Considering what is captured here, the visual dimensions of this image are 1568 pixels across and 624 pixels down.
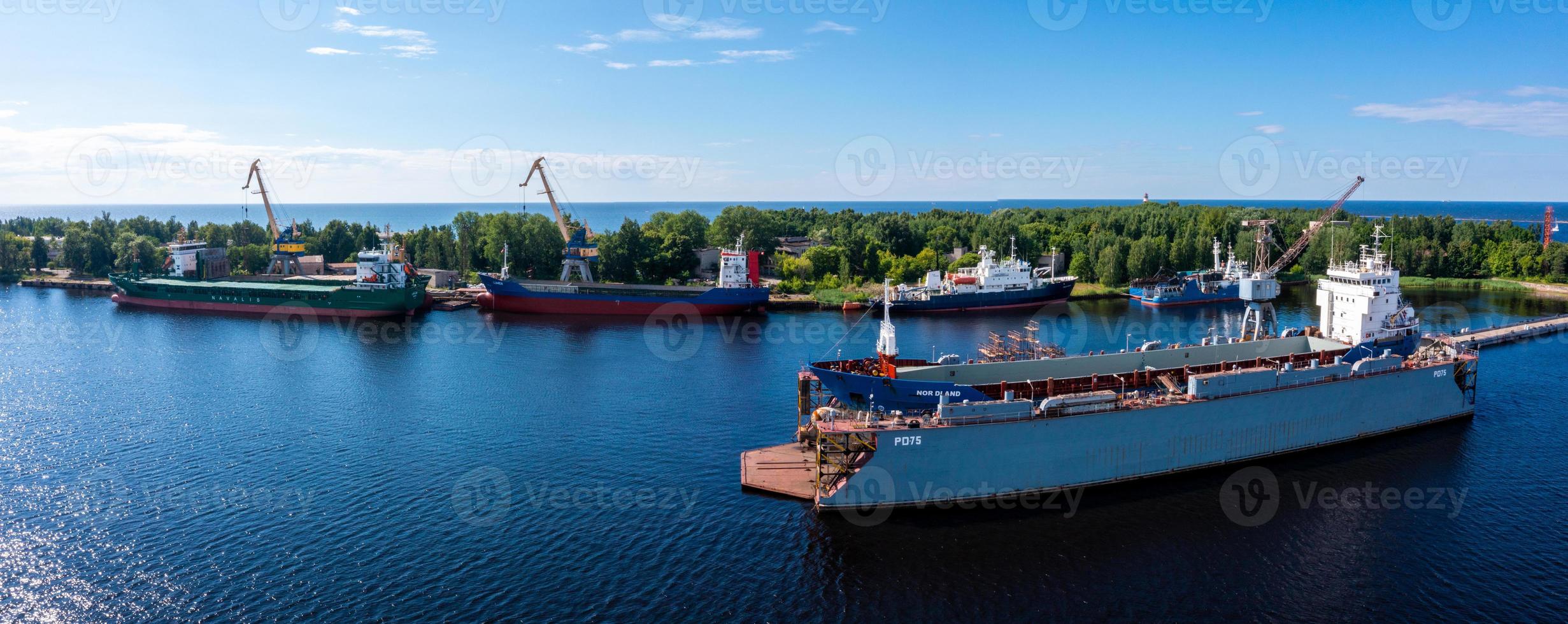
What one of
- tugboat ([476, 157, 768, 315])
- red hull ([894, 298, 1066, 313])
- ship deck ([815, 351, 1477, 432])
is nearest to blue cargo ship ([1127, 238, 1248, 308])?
red hull ([894, 298, 1066, 313])

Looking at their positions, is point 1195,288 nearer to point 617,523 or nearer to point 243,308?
point 617,523

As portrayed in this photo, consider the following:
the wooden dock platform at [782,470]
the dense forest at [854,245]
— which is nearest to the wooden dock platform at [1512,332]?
the dense forest at [854,245]

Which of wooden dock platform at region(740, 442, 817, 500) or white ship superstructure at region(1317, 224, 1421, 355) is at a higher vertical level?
white ship superstructure at region(1317, 224, 1421, 355)

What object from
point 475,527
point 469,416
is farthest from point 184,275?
point 475,527

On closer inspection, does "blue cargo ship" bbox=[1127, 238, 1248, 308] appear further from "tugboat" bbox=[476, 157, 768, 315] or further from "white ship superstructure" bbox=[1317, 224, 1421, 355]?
"tugboat" bbox=[476, 157, 768, 315]

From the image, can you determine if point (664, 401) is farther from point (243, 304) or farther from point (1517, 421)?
point (243, 304)

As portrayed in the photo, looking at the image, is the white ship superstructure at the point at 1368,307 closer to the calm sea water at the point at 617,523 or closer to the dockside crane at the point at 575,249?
the calm sea water at the point at 617,523
